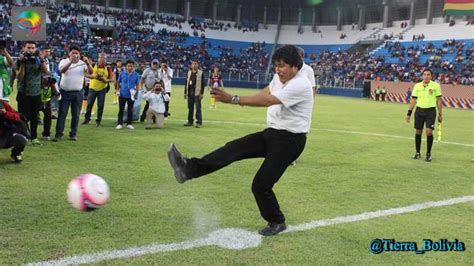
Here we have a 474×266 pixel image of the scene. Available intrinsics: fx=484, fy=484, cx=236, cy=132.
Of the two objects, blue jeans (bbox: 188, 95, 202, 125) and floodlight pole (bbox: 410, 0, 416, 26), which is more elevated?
floodlight pole (bbox: 410, 0, 416, 26)

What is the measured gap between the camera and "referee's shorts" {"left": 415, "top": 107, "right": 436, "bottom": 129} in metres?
10.3

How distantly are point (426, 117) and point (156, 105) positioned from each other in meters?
6.94

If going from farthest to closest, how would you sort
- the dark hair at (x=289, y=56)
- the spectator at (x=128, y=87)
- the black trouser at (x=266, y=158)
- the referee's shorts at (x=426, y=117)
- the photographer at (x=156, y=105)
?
the photographer at (x=156, y=105) → the spectator at (x=128, y=87) → the referee's shorts at (x=426, y=117) → the black trouser at (x=266, y=158) → the dark hair at (x=289, y=56)

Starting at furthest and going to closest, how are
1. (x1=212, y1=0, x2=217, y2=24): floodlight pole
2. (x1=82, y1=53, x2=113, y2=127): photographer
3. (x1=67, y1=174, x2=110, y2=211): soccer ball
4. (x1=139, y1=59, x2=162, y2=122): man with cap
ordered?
1. (x1=212, y1=0, x2=217, y2=24): floodlight pole
2. (x1=139, y1=59, x2=162, y2=122): man with cap
3. (x1=82, y1=53, x2=113, y2=127): photographer
4. (x1=67, y1=174, x2=110, y2=211): soccer ball

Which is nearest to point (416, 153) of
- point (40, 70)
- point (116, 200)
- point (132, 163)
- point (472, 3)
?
point (132, 163)

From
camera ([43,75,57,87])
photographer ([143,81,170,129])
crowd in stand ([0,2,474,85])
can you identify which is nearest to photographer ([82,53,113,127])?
photographer ([143,81,170,129])

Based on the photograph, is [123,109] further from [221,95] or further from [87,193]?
[221,95]

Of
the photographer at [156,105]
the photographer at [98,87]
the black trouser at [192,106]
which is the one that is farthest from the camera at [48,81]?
the black trouser at [192,106]

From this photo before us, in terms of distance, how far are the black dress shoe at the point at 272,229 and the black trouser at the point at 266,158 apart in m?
0.05

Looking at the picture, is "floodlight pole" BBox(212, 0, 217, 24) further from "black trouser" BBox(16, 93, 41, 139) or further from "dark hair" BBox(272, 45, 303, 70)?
"dark hair" BBox(272, 45, 303, 70)

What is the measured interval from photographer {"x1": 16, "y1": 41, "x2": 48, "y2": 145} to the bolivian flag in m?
38.8

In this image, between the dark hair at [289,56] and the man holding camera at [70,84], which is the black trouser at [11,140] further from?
the dark hair at [289,56]

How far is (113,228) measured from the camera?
4.84 meters

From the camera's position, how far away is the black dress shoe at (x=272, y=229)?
490 cm
